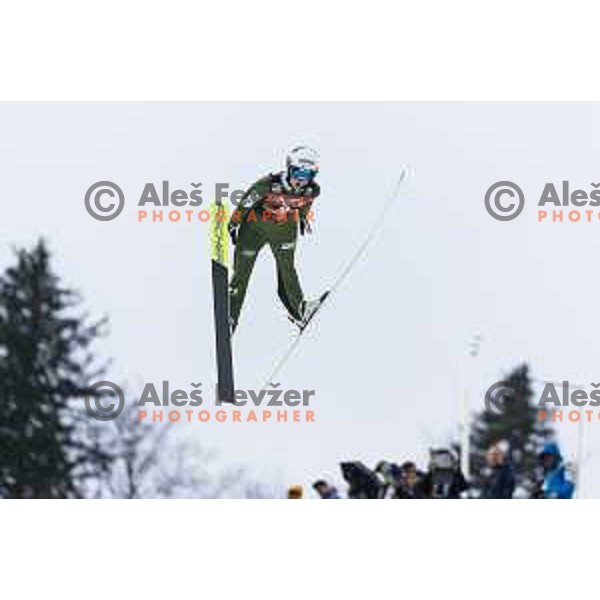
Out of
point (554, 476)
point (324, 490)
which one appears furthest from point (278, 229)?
point (554, 476)

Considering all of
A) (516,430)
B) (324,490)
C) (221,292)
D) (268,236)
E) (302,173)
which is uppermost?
(302,173)

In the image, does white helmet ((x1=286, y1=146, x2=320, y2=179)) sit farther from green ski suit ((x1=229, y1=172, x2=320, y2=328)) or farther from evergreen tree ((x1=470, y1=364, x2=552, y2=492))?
evergreen tree ((x1=470, y1=364, x2=552, y2=492))

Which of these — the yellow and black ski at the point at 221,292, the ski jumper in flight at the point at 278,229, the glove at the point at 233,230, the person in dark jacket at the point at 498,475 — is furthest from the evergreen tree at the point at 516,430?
the glove at the point at 233,230

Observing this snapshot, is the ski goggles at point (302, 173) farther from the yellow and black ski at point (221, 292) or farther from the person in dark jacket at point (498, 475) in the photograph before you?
the person in dark jacket at point (498, 475)

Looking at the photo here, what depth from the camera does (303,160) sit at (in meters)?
11.3

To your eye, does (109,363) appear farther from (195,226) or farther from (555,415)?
(555,415)

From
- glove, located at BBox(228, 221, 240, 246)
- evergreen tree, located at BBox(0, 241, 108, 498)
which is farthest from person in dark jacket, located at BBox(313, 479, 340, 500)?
glove, located at BBox(228, 221, 240, 246)

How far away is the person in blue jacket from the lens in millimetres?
11359

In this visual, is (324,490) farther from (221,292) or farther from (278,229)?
(278,229)

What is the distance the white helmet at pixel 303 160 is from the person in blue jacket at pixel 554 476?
222cm

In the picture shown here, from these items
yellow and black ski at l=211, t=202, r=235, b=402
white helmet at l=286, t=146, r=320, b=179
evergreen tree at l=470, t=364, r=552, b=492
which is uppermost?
white helmet at l=286, t=146, r=320, b=179

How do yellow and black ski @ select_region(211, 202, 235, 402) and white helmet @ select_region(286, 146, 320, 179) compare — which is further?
yellow and black ski @ select_region(211, 202, 235, 402)

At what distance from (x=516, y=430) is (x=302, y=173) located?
2.06 meters
